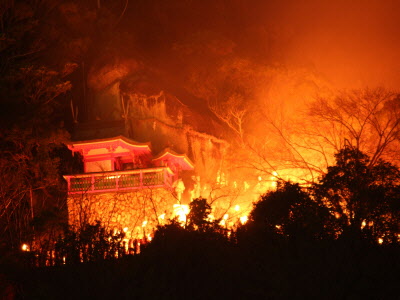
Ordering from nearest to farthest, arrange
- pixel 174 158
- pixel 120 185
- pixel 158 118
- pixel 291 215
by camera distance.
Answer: pixel 291 215 → pixel 120 185 → pixel 174 158 → pixel 158 118

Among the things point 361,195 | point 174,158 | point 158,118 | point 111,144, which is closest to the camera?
point 361,195

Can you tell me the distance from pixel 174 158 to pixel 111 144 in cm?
277

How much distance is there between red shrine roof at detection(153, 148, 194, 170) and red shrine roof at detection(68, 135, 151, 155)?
0.71 meters

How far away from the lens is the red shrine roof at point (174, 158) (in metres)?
18.5

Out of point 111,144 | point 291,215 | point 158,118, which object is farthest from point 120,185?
point 291,215

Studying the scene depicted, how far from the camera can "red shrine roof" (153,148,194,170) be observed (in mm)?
18484

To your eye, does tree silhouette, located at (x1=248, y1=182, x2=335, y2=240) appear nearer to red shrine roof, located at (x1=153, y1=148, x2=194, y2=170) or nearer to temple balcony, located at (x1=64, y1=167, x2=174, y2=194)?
temple balcony, located at (x1=64, y1=167, x2=174, y2=194)

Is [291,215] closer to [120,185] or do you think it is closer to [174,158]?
[120,185]

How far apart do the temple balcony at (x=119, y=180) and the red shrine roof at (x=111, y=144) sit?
1505 millimetres

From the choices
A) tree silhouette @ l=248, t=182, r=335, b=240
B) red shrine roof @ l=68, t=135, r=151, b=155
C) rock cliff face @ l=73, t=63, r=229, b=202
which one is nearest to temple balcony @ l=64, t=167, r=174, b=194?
red shrine roof @ l=68, t=135, r=151, b=155

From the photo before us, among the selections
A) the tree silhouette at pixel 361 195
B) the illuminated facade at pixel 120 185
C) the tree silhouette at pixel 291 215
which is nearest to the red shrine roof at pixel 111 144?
the illuminated facade at pixel 120 185

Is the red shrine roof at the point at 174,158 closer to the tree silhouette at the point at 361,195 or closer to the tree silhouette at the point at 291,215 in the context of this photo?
the tree silhouette at the point at 291,215

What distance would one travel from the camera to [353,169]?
28.2ft

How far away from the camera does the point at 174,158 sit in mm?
19016
